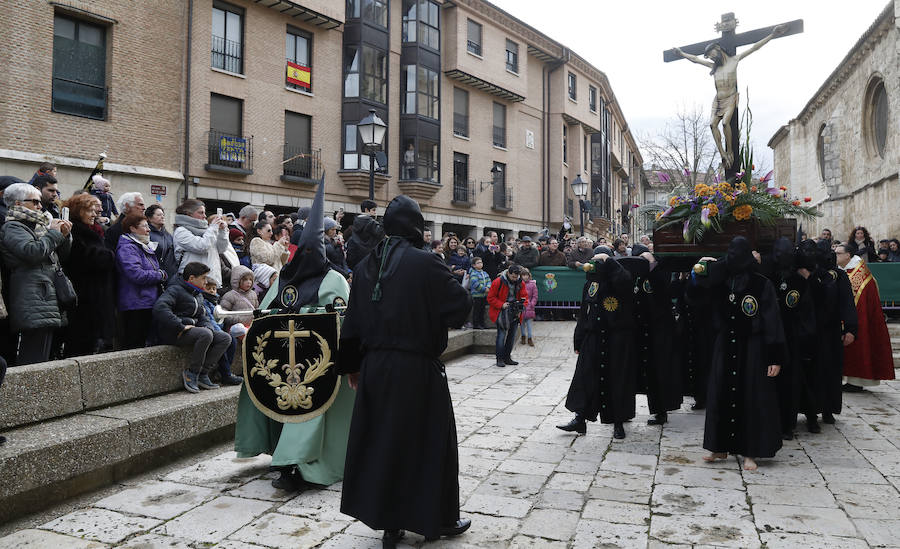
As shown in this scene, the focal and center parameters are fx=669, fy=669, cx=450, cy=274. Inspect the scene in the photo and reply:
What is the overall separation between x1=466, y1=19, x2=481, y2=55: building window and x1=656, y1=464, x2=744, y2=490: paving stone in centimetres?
2637

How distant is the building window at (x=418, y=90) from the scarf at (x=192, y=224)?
801 inches

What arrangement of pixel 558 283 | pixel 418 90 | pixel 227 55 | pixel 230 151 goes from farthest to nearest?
pixel 418 90, pixel 227 55, pixel 230 151, pixel 558 283

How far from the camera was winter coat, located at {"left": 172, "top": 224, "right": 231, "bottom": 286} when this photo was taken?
6902 mm

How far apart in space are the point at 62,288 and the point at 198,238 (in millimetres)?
1704

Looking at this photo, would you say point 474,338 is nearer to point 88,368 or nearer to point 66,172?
point 88,368

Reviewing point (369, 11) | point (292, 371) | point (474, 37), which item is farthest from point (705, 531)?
point (474, 37)

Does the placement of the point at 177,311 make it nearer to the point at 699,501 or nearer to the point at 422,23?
the point at 699,501

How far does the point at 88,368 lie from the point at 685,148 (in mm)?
34841

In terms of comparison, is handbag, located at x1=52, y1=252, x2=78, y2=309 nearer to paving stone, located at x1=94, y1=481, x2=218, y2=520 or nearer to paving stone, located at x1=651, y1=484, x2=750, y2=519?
paving stone, located at x1=94, y1=481, x2=218, y2=520

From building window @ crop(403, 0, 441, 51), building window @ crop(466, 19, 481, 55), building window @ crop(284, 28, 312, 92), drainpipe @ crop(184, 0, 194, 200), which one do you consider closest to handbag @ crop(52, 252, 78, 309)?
drainpipe @ crop(184, 0, 194, 200)

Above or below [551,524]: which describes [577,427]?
above

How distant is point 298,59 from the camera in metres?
22.5

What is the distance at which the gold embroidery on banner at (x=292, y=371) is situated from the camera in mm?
4805

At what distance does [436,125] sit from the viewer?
1083 inches
